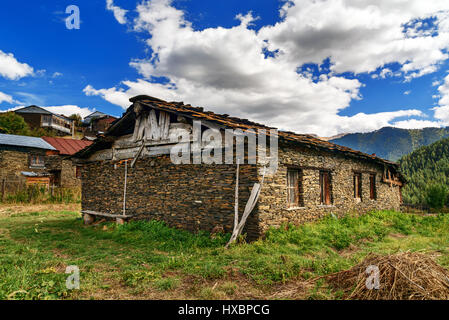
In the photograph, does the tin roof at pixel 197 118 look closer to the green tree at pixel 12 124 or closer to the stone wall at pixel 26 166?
the stone wall at pixel 26 166

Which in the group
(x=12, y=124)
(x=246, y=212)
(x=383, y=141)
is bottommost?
(x=246, y=212)

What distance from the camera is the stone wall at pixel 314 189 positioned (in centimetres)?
740

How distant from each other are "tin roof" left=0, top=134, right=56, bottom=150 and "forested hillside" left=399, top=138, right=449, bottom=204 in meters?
36.8

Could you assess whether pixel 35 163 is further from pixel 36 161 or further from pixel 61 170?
pixel 61 170

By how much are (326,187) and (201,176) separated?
18.1ft

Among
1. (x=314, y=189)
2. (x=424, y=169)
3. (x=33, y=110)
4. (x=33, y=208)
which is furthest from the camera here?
(x=33, y=110)

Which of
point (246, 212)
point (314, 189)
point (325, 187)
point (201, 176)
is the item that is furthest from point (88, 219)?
point (325, 187)

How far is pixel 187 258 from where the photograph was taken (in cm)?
577

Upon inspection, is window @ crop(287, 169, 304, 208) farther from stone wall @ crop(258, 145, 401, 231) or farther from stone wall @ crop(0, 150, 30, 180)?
stone wall @ crop(0, 150, 30, 180)

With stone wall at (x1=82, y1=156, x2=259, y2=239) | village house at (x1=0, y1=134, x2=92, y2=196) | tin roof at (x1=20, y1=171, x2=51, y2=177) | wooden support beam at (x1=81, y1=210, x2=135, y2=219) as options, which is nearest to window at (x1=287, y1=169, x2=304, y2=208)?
stone wall at (x1=82, y1=156, x2=259, y2=239)

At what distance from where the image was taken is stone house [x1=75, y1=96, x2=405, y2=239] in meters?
7.24

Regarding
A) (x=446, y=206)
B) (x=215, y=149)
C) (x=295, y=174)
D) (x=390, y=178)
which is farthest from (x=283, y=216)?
(x=446, y=206)

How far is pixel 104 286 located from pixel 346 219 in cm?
903

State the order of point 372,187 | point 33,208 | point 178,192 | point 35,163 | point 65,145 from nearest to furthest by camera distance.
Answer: point 178,192 → point 372,187 → point 33,208 → point 35,163 → point 65,145
